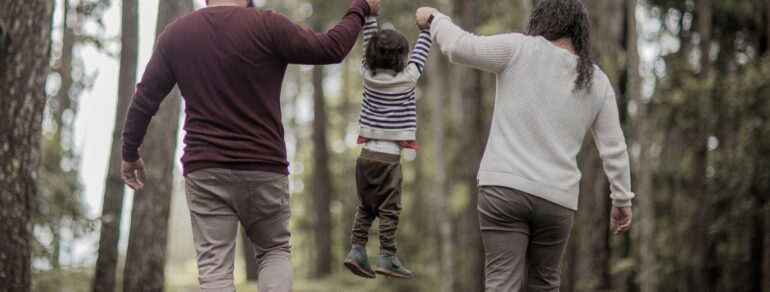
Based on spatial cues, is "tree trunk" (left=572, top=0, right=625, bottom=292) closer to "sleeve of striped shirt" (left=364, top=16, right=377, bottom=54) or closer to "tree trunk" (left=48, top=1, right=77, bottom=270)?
"tree trunk" (left=48, top=1, right=77, bottom=270)

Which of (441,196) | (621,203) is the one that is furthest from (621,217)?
(441,196)

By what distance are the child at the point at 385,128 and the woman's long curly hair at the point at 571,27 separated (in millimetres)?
673

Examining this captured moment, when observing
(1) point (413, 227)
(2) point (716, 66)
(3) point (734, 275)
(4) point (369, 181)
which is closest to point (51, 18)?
(4) point (369, 181)

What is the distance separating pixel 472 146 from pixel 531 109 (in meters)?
11.2

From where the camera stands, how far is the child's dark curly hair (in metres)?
5.23

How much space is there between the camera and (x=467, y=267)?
16.0 meters

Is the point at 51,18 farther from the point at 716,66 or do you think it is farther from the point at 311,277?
the point at 311,277

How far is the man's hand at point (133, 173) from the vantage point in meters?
5.15

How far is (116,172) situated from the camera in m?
10.6

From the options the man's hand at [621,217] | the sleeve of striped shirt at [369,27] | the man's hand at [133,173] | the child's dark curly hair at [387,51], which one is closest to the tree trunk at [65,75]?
the man's hand at [133,173]

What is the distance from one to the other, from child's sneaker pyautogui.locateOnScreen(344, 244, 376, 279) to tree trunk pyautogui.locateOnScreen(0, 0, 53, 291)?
312 centimetres

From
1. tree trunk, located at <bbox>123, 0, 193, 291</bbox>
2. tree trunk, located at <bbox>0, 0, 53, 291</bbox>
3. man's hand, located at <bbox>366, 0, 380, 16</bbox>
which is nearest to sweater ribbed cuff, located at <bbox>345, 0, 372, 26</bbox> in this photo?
man's hand, located at <bbox>366, 0, 380, 16</bbox>

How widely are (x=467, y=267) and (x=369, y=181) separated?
10891 mm

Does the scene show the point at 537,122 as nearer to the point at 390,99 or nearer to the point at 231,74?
the point at 390,99
